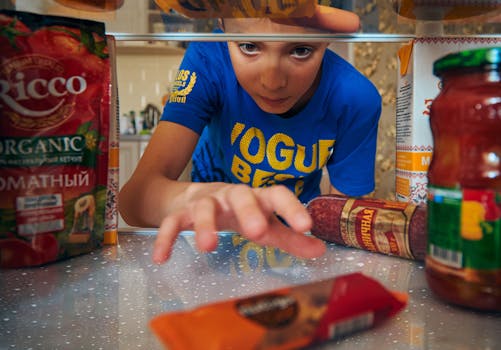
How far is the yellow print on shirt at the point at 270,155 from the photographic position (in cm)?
108

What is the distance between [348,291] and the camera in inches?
13.6

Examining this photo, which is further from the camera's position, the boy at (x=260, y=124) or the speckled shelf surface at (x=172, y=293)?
the boy at (x=260, y=124)

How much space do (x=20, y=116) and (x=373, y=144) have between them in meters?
0.91

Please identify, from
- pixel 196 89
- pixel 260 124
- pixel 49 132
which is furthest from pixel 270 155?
pixel 49 132

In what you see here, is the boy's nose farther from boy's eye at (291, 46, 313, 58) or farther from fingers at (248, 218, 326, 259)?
fingers at (248, 218, 326, 259)

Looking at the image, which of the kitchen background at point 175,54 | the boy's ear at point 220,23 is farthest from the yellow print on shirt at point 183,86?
the boy's ear at point 220,23

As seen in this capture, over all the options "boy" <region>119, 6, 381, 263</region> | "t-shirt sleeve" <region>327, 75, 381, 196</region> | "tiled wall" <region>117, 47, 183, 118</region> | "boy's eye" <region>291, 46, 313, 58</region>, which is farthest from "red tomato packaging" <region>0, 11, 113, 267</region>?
"tiled wall" <region>117, 47, 183, 118</region>

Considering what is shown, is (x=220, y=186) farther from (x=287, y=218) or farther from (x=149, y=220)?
(x=149, y=220)

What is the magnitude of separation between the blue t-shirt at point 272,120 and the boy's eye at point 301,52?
0.26 metres

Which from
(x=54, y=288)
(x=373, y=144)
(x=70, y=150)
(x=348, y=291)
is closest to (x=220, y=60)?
(x=373, y=144)

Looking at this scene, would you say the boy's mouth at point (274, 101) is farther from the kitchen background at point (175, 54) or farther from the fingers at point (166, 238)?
the fingers at point (166, 238)

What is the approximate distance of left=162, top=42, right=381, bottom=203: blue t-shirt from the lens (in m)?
1.07

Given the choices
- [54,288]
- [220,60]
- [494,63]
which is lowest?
[54,288]

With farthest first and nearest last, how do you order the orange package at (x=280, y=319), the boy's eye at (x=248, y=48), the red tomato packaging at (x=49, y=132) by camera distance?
the boy's eye at (x=248, y=48), the red tomato packaging at (x=49, y=132), the orange package at (x=280, y=319)
